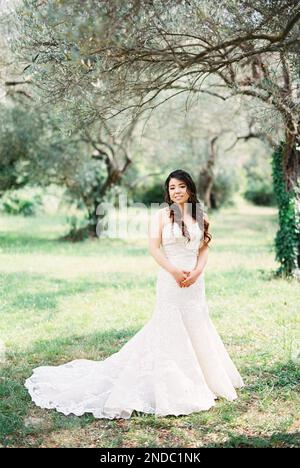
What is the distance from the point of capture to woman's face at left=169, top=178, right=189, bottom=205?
6109mm

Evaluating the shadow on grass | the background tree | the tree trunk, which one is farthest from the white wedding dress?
the tree trunk

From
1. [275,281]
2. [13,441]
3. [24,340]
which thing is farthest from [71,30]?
[275,281]

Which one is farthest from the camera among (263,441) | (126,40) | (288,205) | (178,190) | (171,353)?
(288,205)

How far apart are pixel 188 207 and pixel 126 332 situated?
11.1ft

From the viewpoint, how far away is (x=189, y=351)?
6.01 meters

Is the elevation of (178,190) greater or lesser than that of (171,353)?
greater

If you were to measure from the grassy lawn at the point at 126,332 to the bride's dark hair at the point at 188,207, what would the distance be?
1870 mm

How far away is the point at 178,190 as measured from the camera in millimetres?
6109

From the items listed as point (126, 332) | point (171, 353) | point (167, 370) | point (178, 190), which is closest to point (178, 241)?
point (178, 190)

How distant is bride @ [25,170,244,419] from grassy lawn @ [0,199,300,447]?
0.17 m

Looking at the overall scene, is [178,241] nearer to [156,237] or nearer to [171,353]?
[156,237]

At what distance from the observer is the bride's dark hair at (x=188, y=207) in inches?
241

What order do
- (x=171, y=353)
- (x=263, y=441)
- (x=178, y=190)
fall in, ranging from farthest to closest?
(x=178, y=190) → (x=171, y=353) → (x=263, y=441)

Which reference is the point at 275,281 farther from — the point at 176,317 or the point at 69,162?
the point at 69,162
